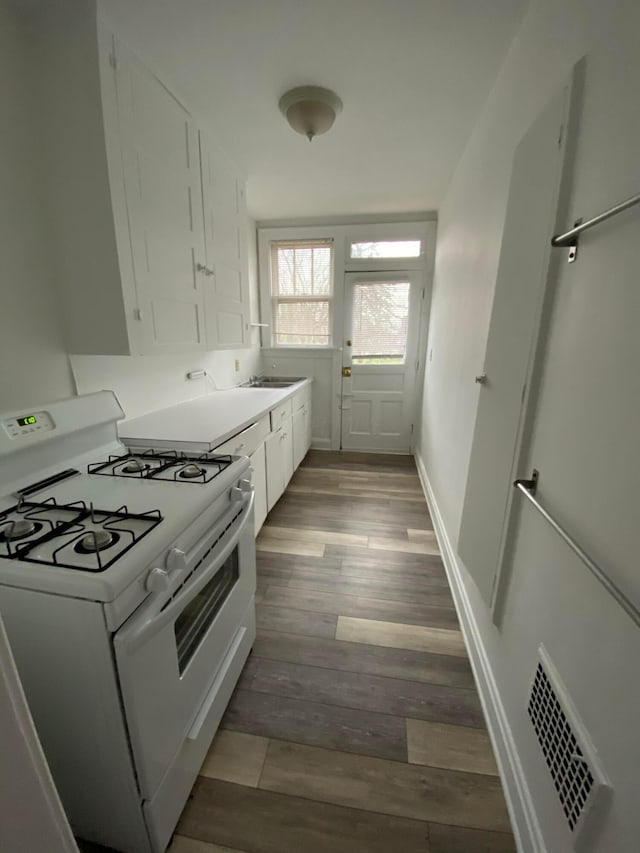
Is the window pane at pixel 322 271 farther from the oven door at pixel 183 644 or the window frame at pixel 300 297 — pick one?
the oven door at pixel 183 644

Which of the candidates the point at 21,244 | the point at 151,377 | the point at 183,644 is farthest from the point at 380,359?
the point at 183,644

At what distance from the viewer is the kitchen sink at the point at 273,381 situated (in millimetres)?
3704

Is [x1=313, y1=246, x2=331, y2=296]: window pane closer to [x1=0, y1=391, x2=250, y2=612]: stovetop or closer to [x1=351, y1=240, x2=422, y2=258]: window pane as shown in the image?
[x1=351, y1=240, x2=422, y2=258]: window pane

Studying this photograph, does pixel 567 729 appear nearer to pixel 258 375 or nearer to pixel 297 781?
pixel 297 781

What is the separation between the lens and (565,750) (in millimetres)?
829

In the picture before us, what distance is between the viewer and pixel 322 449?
4.27 metres

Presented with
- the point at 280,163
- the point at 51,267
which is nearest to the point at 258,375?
the point at 280,163

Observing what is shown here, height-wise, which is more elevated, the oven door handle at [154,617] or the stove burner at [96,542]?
the stove burner at [96,542]

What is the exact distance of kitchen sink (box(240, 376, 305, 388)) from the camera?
3.70 metres

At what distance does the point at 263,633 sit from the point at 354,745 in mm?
613

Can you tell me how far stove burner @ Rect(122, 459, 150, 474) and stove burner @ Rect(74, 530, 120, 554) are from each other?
0.43 metres

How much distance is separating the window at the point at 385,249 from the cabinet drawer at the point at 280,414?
1.95 metres

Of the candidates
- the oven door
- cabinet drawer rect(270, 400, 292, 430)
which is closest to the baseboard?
the oven door

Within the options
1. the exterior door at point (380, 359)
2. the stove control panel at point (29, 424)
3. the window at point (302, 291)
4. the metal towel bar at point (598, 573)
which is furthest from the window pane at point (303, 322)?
the metal towel bar at point (598, 573)
